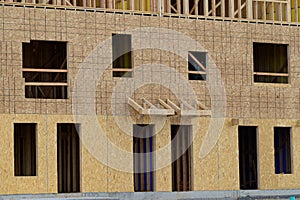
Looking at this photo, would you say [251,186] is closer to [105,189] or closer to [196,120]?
[196,120]

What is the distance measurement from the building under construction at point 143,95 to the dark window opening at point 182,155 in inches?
1.9

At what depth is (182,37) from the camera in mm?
32000

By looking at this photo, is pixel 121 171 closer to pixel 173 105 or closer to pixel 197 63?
pixel 173 105

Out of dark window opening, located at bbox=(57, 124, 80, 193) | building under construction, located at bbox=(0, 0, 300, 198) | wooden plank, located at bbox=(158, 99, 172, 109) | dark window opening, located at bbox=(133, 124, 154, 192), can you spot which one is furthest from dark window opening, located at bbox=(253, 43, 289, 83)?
dark window opening, located at bbox=(57, 124, 80, 193)

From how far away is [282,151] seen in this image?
117 feet

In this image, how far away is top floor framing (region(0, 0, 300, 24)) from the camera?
32.0 meters

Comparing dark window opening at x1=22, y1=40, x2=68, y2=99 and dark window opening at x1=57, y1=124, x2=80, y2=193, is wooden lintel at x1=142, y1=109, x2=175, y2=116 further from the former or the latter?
dark window opening at x1=57, y1=124, x2=80, y2=193

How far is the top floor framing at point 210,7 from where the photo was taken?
3200 centimetres

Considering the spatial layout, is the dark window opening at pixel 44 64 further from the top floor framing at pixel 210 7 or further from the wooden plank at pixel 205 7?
the wooden plank at pixel 205 7

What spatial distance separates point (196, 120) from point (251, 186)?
5183mm

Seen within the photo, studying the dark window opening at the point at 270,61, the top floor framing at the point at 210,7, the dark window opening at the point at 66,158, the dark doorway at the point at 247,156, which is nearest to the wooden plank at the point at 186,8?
the top floor framing at the point at 210,7

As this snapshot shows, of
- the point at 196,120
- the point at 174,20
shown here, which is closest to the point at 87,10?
the point at 174,20

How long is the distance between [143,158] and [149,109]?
2.94 m

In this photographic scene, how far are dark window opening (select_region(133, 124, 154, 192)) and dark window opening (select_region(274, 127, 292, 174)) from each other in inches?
218
